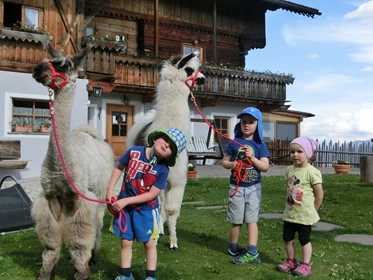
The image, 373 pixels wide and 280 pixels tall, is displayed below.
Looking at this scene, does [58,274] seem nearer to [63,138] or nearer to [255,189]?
[63,138]

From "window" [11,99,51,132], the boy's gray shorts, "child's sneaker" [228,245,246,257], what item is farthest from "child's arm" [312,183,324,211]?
"window" [11,99,51,132]

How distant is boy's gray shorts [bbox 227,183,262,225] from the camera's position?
170 inches

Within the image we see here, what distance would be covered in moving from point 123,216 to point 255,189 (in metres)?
1.55

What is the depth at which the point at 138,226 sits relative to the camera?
11.1 feet

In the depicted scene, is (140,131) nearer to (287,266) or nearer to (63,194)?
(63,194)

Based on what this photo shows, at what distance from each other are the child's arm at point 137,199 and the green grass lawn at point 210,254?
31.0 inches

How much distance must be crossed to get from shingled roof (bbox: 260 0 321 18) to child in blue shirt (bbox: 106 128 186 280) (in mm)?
18714

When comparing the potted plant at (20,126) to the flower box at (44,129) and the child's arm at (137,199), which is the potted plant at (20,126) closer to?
the flower box at (44,129)

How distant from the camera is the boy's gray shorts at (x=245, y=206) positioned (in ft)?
14.2

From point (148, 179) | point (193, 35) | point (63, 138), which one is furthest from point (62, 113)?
point (193, 35)

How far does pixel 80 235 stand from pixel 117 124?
46.5 feet

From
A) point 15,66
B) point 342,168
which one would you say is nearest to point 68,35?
point 15,66

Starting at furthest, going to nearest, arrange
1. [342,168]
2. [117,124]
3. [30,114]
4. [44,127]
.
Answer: [117,124] < [342,168] < [44,127] < [30,114]

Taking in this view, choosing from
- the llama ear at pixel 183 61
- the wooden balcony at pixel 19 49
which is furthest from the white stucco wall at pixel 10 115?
Result: the llama ear at pixel 183 61
